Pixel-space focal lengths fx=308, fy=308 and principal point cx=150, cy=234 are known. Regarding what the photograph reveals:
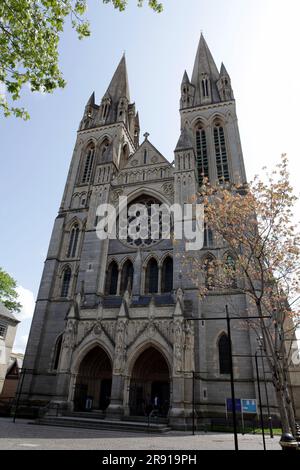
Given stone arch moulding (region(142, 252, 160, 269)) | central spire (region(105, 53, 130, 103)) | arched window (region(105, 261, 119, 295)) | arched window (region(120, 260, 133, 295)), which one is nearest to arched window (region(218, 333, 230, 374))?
stone arch moulding (region(142, 252, 160, 269))

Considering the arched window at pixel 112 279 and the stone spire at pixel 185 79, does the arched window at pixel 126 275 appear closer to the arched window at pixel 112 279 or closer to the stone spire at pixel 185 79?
the arched window at pixel 112 279

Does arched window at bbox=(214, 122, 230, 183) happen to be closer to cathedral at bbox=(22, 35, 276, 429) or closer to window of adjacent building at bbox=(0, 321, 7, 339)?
cathedral at bbox=(22, 35, 276, 429)

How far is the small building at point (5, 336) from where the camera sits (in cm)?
3169

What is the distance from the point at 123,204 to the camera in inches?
1133

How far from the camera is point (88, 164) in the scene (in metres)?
35.1

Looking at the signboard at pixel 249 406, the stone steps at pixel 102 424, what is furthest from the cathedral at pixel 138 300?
the signboard at pixel 249 406

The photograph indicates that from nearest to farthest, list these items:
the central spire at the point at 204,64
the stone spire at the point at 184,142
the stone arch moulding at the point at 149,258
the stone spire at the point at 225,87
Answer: the stone arch moulding at the point at 149,258 → the stone spire at the point at 184,142 → the stone spire at the point at 225,87 → the central spire at the point at 204,64

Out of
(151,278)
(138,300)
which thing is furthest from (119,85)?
(138,300)

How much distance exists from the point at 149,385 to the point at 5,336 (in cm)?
1857

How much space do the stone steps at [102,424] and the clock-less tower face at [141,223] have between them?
43.7 ft

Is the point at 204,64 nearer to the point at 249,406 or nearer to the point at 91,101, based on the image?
the point at 91,101

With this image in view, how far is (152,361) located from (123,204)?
45.8 ft

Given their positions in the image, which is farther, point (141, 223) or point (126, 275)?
point (141, 223)

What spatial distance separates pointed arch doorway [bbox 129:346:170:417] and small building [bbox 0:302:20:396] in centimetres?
1782
